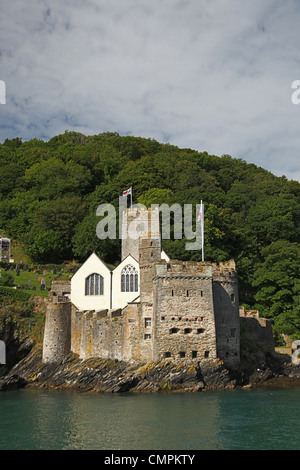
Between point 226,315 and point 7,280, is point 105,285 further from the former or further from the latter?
point 226,315

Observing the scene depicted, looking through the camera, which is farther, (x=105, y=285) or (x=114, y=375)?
(x=105, y=285)

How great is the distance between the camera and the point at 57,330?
1789 inches

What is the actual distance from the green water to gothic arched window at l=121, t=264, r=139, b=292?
43.2 feet

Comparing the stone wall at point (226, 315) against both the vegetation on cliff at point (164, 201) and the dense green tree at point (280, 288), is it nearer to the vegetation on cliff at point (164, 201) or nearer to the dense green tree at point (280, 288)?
the dense green tree at point (280, 288)

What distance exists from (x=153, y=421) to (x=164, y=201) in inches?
1602

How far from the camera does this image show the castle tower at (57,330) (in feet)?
147

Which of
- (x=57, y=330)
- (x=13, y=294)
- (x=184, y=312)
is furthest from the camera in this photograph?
(x=13, y=294)

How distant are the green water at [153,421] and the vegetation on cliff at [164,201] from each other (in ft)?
73.4

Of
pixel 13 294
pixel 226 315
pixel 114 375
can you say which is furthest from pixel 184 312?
pixel 13 294

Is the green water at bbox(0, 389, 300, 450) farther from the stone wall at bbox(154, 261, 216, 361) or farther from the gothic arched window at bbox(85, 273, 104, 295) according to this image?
the gothic arched window at bbox(85, 273, 104, 295)

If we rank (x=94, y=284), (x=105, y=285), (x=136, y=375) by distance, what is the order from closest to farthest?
(x=136, y=375) < (x=105, y=285) < (x=94, y=284)

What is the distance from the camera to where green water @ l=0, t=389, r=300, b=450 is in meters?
25.1

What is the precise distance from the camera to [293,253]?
199ft
